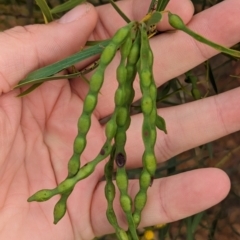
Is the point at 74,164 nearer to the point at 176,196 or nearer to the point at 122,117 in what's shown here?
the point at 122,117

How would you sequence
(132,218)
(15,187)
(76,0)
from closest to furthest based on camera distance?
(132,218)
(76,0)
(15,187)

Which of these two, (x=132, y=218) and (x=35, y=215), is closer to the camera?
(x=132, y=218)

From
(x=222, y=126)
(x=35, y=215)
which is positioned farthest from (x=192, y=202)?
(x=35, y=215)

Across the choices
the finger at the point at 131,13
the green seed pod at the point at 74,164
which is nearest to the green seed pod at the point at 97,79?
the green seed pod at the point at 74,164

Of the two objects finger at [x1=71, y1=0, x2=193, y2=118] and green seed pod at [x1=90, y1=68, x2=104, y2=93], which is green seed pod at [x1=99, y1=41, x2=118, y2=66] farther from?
finger at [x1=71, y1=0, x2=193, y2=118]

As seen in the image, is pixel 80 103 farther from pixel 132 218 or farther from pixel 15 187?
pixel 132 218

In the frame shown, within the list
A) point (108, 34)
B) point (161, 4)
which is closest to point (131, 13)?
point (108, 34)

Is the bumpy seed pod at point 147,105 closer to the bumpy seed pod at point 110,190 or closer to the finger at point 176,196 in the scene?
the bumpy seed pod at point 110,190
